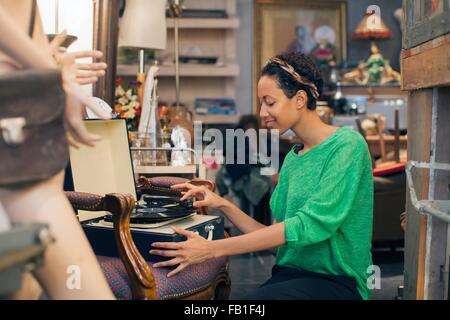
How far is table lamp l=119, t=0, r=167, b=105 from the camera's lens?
356 centimetres

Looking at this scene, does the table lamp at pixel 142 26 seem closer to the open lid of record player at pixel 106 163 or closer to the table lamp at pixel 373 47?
the open lid of record player at pixel 106 163

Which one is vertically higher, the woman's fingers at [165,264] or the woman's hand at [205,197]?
the woman's hand at [205,197]

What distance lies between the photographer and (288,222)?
1.81 meters

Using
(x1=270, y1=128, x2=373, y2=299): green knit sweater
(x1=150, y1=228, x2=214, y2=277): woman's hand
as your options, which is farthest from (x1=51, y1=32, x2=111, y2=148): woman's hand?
(x1=270, y1=128, x2=373, y2=299): green knit sweater

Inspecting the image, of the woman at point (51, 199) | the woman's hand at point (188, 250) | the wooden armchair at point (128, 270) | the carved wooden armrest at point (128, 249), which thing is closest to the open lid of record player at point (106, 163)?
the wooden armchair at point (128, 270)

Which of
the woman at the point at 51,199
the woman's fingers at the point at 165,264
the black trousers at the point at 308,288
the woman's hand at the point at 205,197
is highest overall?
the woman at the point at 51,199

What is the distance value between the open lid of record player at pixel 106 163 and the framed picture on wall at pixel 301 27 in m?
5.33

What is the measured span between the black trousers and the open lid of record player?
827 mm

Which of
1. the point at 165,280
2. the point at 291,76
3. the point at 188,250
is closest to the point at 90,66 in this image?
the point at 188,250

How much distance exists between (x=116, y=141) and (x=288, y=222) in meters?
0.97

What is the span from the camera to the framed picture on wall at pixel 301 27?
7730mm

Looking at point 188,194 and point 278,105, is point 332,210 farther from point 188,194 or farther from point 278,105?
point 188,194

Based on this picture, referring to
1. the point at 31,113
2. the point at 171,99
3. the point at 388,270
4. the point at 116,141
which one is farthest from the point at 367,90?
the point at 31,113

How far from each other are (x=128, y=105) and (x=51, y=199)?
2.43m
